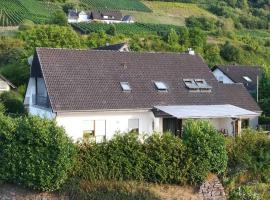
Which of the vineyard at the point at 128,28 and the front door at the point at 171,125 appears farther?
the vineyard at the point at 128,28

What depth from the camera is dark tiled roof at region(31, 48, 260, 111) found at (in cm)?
2805

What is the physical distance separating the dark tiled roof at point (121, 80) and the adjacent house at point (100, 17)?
6556cm

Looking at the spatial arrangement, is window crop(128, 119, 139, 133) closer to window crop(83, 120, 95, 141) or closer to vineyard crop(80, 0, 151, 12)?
window crop(83, 120, 95, 141)

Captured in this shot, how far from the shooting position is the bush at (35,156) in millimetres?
21188

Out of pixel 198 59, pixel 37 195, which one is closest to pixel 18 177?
pixel 37 195

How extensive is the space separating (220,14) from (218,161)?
3997 inches

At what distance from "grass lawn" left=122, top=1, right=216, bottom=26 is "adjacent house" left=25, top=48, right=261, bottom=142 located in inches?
2740

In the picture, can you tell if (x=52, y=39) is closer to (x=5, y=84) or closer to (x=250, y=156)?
(x=5, y=84)

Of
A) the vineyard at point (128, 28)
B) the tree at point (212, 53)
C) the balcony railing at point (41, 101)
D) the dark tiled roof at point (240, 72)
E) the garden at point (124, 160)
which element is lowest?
the garden at point (124, 160)

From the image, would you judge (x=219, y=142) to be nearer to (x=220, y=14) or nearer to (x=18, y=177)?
(x=18, y=177)

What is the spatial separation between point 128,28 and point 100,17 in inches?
601

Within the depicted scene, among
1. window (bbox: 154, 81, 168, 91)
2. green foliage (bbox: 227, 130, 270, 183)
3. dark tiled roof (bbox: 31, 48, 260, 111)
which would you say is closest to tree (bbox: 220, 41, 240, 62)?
dark tiled roof (bbox: 31, 48, 260, 111)

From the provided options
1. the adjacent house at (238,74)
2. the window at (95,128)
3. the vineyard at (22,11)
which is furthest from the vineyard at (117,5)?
the window at (95,128)

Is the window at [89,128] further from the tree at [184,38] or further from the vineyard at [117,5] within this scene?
the vineyard at [117,5]
